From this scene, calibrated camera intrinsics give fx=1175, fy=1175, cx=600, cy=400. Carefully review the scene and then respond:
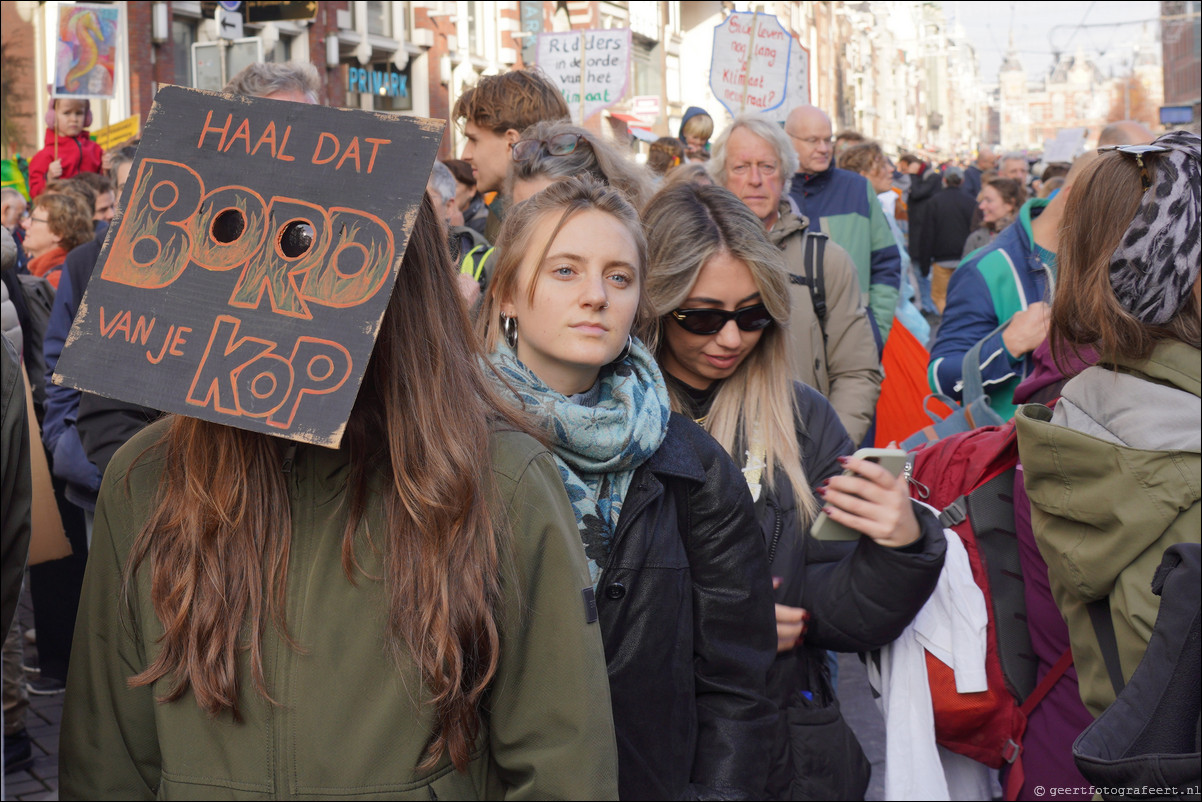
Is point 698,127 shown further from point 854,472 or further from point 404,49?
point 404,49

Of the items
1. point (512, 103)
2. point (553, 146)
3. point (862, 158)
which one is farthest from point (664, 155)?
point (553, 146)

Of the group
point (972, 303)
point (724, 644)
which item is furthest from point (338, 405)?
point (972, 303)

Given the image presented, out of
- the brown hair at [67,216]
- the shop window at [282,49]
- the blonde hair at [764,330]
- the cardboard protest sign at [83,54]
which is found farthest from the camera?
the shop window at [282,49]

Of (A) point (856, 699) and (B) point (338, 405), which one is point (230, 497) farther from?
(A) point (856, 699)

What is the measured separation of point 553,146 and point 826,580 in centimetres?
150

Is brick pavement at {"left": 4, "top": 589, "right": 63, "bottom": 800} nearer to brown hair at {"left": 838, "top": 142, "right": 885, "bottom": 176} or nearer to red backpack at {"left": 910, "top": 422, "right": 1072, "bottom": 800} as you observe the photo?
red backpack at {"left": 910, "top": 422, "right": 1072, "bottom": 800}

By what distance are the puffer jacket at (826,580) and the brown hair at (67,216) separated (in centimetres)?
435

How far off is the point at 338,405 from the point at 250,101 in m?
0.45

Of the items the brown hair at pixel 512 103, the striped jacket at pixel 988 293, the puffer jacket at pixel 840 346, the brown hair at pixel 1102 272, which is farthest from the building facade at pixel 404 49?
the brown hair at pixel 1102 272

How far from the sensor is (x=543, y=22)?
28469mm

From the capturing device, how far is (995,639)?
251 cm

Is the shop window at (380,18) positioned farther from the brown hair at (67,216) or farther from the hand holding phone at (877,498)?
the hand holding phone at (877,498)

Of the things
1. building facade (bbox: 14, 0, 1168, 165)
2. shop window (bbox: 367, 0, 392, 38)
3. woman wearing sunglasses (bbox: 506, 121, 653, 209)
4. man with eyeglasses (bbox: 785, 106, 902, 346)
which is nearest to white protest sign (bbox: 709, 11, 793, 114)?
building facade (bbox: 14, 0, 1168, 165)

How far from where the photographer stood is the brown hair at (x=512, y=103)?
3.90 metres
